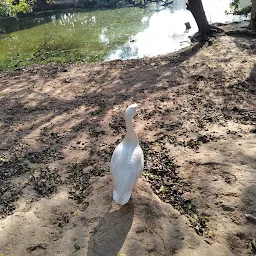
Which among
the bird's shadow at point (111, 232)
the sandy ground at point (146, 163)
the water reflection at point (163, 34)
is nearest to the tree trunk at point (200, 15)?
the water reflection at point (163, 34)

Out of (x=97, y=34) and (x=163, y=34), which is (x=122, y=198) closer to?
(x=163, y=34)

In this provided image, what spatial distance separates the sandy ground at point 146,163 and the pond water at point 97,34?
4275mm

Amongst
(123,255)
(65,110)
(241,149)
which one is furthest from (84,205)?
(65,110)

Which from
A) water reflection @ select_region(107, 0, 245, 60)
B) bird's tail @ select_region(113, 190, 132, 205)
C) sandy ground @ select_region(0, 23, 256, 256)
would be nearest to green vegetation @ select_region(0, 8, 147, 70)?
water reflection @ select_region(107, 0, 245, 60)

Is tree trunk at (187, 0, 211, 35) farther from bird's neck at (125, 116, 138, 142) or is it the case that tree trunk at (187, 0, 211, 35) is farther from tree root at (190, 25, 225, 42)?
bird's neck at (125, 116, 138, 142)

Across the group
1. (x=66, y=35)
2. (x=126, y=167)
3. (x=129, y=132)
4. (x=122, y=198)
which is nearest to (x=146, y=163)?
(x=129, y=132)

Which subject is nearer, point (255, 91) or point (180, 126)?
point (180, 126)

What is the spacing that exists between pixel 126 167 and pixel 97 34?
13.5 meters

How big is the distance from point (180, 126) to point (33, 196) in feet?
8.65

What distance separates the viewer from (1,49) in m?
13.8

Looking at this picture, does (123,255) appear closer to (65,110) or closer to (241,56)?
(65,110)

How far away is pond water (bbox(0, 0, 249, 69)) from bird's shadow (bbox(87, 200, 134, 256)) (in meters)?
8.31

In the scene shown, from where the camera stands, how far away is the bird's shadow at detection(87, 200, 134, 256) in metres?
2.80

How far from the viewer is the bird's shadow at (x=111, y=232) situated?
2.80 metres
